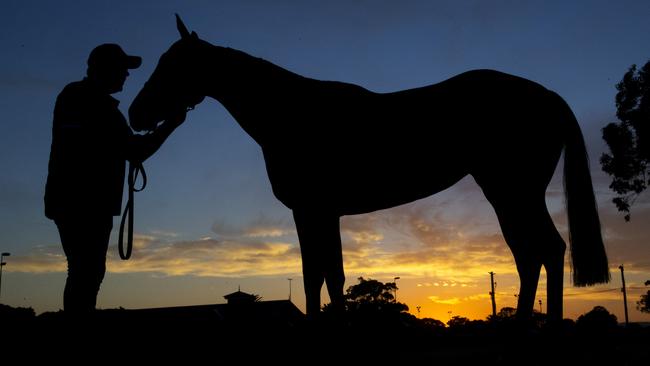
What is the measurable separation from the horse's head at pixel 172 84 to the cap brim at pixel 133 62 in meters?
0.85

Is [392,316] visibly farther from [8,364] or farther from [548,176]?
[8,364]

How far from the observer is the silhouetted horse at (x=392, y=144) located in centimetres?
512

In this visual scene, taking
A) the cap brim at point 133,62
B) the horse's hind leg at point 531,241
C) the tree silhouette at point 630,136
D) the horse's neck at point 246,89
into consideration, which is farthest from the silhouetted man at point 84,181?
the tree silhouette at point 630,136

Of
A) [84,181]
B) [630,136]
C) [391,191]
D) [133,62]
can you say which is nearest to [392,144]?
[391,191]

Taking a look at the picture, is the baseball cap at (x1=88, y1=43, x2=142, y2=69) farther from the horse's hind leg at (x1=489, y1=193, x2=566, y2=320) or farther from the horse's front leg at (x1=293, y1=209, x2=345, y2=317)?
the horse's hind leg at (x1=489, y1=193, x2=566, y2=320)

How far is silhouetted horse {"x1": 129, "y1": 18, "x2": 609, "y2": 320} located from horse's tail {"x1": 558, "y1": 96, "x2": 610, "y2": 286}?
0.03ft

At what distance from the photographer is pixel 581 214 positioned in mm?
5520

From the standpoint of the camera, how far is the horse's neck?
5.32 meters

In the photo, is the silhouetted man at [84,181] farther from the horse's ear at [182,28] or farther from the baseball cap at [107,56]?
the horse's ear at [182,28]

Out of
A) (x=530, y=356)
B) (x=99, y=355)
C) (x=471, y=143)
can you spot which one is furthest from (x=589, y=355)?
(x=99, y=355)

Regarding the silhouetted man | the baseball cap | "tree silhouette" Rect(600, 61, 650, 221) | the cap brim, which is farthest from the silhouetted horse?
"tree silhouette" Rect(600, 61, 650, 221)

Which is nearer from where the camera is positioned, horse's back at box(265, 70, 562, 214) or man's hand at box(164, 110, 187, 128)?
man's hand at box(164, 110, 187, 128)

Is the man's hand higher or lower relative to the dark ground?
higher

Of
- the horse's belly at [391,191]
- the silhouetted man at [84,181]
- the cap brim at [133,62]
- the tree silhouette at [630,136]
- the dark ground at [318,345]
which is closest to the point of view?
the silhouetted man at [84,181]
